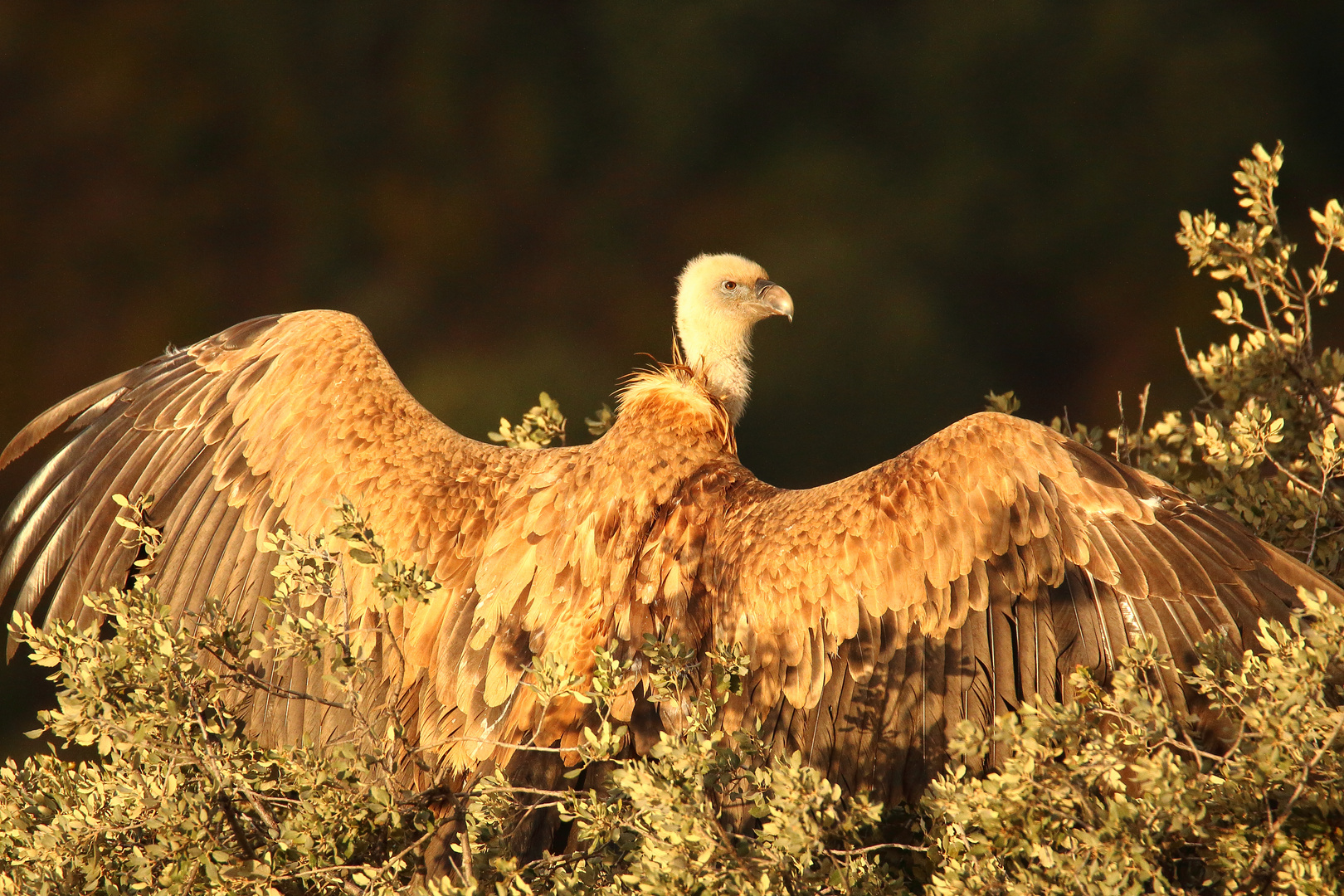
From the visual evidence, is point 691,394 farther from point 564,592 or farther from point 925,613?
point 925,613

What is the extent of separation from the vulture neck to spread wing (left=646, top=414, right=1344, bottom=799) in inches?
39.0

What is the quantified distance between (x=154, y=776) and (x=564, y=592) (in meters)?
1.23

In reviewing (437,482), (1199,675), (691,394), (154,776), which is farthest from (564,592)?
(1199,675)

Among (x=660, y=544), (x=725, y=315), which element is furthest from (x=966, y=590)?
(x=725, y=315)

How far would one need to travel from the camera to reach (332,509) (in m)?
2.72

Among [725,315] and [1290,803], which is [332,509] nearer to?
[725,315]

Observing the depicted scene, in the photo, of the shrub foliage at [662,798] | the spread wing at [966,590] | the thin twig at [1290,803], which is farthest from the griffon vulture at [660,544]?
the thin twig at [1290,803]

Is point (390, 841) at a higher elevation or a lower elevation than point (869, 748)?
lower

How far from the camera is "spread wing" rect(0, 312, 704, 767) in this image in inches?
120

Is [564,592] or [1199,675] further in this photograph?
[564,592]

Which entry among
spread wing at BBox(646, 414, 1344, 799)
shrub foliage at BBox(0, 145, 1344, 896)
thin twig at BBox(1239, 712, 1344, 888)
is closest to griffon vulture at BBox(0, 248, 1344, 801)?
spread wing at BBox(646, 414, 1344, 799)

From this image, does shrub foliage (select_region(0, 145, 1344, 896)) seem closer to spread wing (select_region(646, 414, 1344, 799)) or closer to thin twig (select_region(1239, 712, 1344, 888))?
thin twig (select_region(1239, 712, 1344, 888))

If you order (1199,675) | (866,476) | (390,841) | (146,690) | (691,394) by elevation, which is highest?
(691,394)

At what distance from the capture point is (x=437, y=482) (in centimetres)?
331
